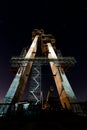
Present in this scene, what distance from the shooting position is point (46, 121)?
8.40 m

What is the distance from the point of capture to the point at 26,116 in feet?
27.4

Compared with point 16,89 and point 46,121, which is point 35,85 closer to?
point 16,89

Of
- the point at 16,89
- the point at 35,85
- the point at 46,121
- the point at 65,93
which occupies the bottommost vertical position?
the point at 46,121

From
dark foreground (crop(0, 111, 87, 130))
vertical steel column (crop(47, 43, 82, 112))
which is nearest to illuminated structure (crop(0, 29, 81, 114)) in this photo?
vertical steel column (crop(47, 43, 82, 112))

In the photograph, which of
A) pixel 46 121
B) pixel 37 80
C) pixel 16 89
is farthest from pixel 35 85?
pixel 46 121

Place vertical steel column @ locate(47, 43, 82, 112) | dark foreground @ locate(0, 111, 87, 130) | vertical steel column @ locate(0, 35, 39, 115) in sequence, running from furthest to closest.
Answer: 1. vertical steel column @ locate(0, 35, 39, 115)
2. vertical steel column @ locate(47, 43, 82, 112)
3. dark foreground @ locate(0, 111, 87, 130)

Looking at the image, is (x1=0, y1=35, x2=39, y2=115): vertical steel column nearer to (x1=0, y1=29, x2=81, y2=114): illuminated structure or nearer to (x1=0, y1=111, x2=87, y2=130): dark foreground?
(x1=0, y1=29, x2=81, y2=114): illuminated structure

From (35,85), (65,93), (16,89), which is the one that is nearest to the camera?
(16,89)

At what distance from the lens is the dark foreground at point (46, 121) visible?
26.5ft

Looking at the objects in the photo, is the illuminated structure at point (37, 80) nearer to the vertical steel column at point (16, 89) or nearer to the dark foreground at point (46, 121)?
the vertical steel column at point (16, 89)

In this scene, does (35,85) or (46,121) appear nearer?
(46,121)

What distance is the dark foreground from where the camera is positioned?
8086 millimetres

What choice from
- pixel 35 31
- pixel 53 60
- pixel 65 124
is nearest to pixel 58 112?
pixel 65 124

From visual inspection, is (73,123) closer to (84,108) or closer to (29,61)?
(84,108)
